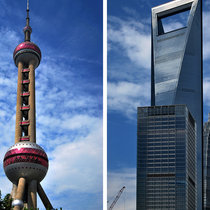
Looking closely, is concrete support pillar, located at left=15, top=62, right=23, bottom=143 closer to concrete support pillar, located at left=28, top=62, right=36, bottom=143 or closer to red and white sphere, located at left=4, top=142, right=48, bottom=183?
concrete support pillar, located at left=28, top=62, right=36, bottom=143

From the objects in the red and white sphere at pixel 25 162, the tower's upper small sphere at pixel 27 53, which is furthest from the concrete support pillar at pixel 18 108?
the red and white sphere at pixel 25 162

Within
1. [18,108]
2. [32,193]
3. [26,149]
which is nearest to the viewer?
[26,149]

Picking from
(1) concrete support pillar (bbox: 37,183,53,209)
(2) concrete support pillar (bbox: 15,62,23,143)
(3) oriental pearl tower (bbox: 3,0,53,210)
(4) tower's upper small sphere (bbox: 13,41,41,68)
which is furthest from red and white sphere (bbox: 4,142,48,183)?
(4) tower's upper small sphere (bbox: 13,41,41,68)

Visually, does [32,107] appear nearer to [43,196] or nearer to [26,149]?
[26,149]

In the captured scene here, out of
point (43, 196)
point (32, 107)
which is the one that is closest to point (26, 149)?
point (43, 196)

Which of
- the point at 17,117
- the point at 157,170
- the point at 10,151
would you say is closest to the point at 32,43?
the point at 17,117

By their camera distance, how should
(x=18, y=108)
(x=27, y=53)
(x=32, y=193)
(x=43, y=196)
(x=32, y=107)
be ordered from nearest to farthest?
(x=32, y=193)
(x=43, y=196)
(x=32, y=107)
(x=18, y=108)
(x=27, y=53)

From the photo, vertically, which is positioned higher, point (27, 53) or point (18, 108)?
point (27, 53)
